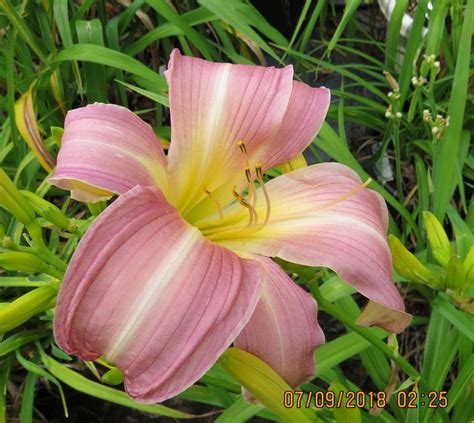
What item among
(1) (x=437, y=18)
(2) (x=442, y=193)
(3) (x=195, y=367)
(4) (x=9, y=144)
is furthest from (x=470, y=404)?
(4) (x=9, y=144)

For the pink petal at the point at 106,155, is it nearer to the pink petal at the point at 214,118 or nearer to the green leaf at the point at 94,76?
the pink petal at the point at 214,118

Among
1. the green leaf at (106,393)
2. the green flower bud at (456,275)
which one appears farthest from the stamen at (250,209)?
the green leaf at (106,393)

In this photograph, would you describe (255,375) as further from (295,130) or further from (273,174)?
(273,174)

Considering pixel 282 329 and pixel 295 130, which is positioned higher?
pixel 295 130

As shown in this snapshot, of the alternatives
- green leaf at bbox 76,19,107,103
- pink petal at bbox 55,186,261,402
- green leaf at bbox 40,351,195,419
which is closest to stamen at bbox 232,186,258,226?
pink petal at bbox 55,186,261,402

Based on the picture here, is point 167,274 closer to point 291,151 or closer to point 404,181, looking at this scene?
point 291,151

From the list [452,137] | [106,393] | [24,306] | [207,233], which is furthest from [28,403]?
Answer: [452,137]

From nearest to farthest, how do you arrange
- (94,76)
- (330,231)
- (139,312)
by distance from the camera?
1. (139,312)
2. (330,231)
3. (94,76)
